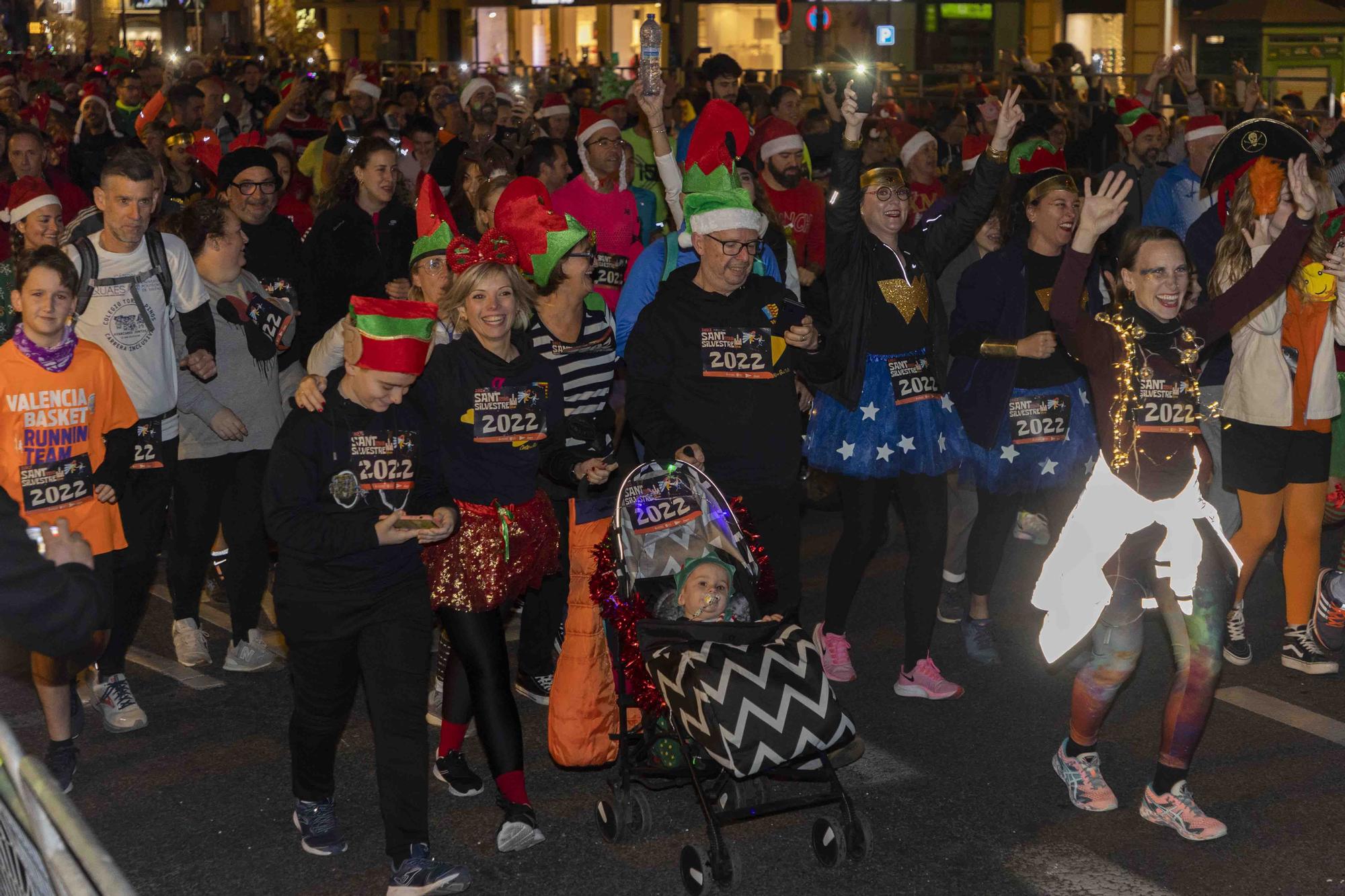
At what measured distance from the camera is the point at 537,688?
6.98m

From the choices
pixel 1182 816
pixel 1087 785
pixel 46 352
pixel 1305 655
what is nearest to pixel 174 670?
pixel 46 352

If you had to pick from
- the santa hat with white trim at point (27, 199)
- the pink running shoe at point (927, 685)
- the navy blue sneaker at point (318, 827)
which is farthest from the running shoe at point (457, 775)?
the santa hat with white trim at point (27, 199)

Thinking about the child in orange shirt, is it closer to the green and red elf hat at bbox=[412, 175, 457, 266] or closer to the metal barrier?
the green and red elf hat at bbox=[412, 175, 457, 266]

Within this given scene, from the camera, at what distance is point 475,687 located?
551cm

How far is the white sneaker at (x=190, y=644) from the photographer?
24.3 ft

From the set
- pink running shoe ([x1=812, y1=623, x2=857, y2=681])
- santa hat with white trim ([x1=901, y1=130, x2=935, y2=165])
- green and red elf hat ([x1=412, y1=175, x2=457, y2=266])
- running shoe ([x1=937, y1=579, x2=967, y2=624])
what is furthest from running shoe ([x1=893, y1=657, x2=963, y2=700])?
santa hat with white trim ([x1=901, y1=130, x2=935, y2=165])

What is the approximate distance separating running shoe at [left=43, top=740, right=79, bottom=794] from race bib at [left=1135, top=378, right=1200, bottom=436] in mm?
4159

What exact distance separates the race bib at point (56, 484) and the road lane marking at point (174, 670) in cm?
160

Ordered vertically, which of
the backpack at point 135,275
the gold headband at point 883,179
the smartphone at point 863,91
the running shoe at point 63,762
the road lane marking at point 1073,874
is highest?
the smartphone at point 863,91

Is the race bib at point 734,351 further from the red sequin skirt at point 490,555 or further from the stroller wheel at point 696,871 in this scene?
the stroller wheel at point 696,871

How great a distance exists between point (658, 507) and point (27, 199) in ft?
12.4

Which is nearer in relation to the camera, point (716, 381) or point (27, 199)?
point (716, 381)

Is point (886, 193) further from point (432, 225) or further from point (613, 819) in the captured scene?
point (613, 819)

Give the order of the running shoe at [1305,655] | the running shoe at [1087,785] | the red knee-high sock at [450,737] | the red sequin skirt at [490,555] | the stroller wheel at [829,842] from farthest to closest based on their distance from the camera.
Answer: the running shoe at [1305,655]
the red knee-high sock at [450,737]
the running shoe at [1087,785]
the red sequin skirt at [490,555]
the stroller wheel at [829,842]
